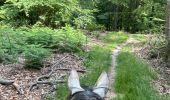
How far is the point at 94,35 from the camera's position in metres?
23.9

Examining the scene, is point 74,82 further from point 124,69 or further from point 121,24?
point 121,24

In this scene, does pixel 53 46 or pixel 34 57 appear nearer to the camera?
pixel 34 57

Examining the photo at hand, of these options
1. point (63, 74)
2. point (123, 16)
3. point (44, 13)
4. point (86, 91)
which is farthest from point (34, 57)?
point (123, 16)

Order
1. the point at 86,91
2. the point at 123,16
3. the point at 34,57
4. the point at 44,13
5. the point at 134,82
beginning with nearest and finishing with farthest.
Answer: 1. the point at 86,91
2. the point at 134,82
3. the point at 34,57
4. the point at 44,13
5. the point at 123,16

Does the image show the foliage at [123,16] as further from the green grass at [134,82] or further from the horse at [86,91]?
the horse at [86,91]

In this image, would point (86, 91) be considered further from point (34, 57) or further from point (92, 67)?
point (92, 67)

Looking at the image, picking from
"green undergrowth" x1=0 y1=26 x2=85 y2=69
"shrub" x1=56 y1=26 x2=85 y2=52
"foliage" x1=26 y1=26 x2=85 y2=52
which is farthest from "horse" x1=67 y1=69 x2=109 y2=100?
"shrub" x1=56 y1=26 x2=85 y2=52

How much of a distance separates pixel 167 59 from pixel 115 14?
80.7ft

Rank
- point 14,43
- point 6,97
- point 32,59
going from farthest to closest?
point 14,43 < point 32,59 < point 6,97

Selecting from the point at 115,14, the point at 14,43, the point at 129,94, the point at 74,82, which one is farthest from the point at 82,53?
the point at 115,14

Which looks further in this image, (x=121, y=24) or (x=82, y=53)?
(x=121, y=24)

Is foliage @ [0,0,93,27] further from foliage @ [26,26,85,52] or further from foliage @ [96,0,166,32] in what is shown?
foliage @ [96,0,166,32]

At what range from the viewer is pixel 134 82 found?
939 cm

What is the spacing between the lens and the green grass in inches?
329
